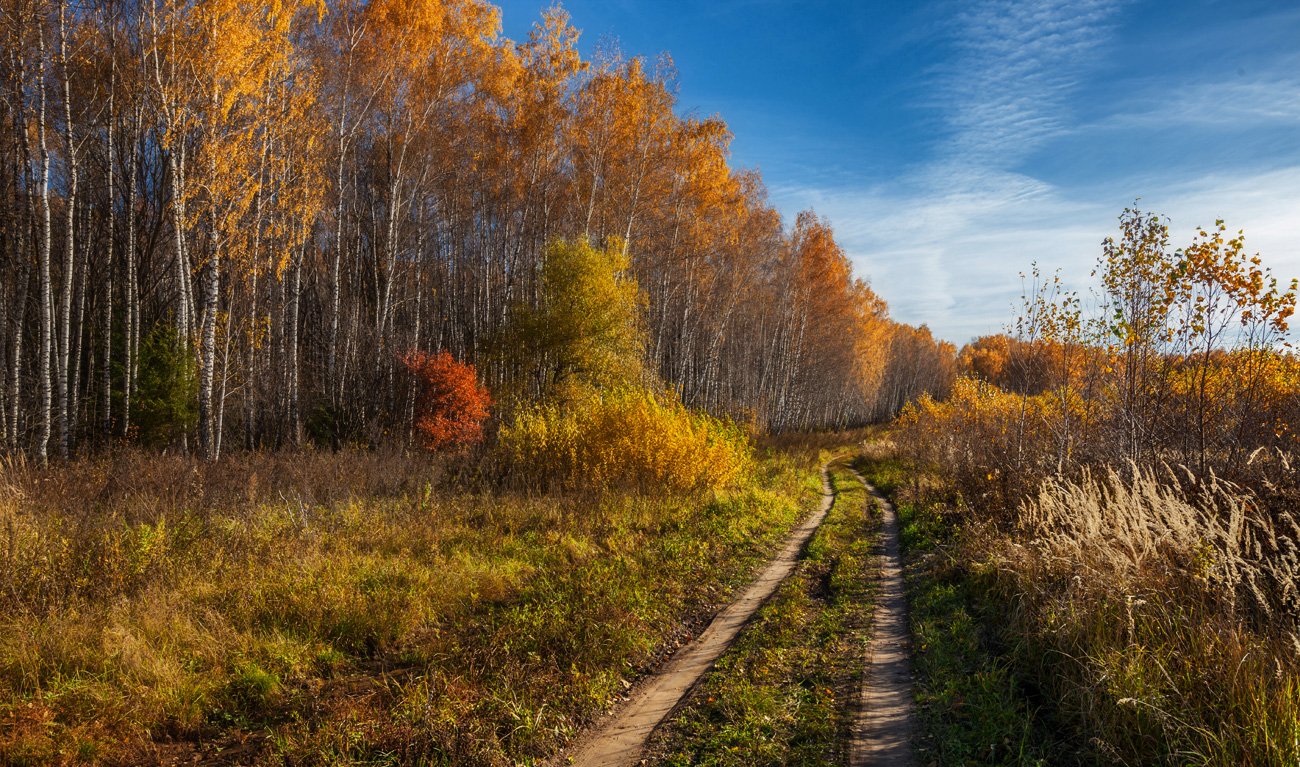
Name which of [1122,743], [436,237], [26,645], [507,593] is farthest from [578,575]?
[436,237]

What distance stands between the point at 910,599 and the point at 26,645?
26.7 ft

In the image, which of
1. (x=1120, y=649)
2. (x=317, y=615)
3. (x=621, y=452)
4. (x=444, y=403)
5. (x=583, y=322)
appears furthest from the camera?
(x=583, y=322)

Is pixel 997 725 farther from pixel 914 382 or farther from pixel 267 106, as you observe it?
pixel 914 382

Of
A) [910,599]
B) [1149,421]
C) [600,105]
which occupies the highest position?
[600,105]

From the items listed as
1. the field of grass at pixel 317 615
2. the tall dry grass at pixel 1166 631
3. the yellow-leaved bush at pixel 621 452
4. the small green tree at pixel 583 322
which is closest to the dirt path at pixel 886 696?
the tall dry grass at pixel 1166 631

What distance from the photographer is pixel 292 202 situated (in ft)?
50.7

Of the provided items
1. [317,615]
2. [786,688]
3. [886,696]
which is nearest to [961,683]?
[886,696]

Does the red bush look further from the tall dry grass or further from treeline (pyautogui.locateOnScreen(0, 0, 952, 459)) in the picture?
the tall dry grass

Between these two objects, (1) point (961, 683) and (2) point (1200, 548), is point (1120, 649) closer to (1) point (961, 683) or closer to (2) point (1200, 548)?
(2) point (1200, 548)

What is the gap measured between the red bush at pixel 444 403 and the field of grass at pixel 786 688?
1285 cm

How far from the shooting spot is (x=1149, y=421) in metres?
8.16

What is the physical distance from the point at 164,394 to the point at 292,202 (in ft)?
18.4

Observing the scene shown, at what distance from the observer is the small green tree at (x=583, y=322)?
18781 millimetres

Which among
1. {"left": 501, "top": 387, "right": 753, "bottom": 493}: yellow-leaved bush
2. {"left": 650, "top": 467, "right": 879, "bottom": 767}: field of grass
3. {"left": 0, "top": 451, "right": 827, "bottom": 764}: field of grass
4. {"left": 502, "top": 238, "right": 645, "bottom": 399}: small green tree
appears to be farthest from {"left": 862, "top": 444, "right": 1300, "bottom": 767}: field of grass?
{"left": 502, "top": 238, "right": 645, "bottom": 399}: small green tree
